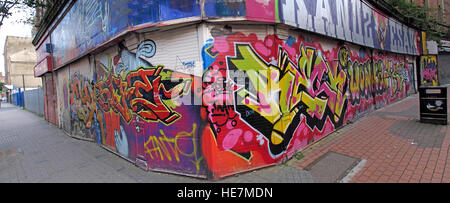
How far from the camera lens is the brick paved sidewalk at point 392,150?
357 cm

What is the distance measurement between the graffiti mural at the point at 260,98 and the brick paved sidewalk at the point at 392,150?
0.56m

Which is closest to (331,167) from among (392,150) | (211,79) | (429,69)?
(392,150)

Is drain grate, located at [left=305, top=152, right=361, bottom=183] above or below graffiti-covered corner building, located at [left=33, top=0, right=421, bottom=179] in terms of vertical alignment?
below

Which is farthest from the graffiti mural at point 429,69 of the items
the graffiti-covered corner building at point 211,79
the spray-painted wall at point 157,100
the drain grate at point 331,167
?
the spray-painted wall at point 157,100

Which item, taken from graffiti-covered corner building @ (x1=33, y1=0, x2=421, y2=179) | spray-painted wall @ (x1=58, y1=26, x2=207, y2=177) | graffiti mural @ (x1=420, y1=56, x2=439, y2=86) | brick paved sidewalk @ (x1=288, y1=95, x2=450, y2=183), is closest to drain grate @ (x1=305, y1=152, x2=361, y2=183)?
brick paved sidewalk @ (x1=288, y1=95, x2=450, y2=183)

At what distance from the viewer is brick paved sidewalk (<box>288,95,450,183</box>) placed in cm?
357

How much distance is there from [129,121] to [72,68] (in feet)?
17.6

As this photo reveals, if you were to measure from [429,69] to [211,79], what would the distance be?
19.5 m

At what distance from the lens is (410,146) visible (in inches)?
191

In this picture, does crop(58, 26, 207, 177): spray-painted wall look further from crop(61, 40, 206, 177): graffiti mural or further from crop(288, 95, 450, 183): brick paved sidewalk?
crop(288, 95, 450, 183): brick paved sidewalk

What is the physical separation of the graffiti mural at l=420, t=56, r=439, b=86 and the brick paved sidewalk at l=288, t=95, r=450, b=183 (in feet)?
36.4

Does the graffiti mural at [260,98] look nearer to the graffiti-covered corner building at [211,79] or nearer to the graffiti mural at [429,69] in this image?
the graffiti-covered corner building at [211,79]
